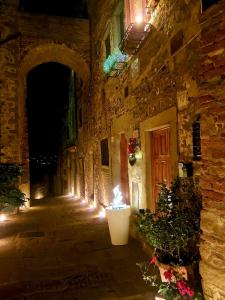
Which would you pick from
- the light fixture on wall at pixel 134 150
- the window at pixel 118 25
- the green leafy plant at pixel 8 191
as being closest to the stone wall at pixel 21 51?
the green leafy plant at pixel 8 191

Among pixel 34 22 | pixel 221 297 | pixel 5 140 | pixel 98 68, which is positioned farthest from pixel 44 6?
pixel 221 297

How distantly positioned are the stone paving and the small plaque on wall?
2.48 m

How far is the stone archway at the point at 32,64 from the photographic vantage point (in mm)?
11523

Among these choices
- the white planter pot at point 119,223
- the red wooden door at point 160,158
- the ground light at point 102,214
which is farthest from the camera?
the ground light at point 102,214

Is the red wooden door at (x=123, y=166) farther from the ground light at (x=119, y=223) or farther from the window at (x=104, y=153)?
the ground light at (x=119, y=223)

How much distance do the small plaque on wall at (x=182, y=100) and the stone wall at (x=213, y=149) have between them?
103 centimetres

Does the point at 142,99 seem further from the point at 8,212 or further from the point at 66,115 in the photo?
the point at 66,115

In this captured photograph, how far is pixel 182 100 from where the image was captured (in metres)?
4.34

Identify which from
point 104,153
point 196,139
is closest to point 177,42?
point 196,139

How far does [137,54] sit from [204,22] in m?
3.36

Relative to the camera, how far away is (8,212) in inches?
408

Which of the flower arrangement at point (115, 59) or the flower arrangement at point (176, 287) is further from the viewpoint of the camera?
the flower arrangement at point (115, 59)

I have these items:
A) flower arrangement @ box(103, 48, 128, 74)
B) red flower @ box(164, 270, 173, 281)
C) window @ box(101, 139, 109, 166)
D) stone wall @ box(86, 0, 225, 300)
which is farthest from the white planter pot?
window @ box(101, 139, 109, 166)

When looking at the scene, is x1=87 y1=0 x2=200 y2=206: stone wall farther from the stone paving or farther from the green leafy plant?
the green leafy plant
